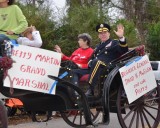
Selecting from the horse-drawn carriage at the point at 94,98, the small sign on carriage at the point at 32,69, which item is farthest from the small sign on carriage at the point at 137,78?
the small sign on carriage at the point at 32,69

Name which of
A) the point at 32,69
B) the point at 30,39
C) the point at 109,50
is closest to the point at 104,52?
the point at 109,50

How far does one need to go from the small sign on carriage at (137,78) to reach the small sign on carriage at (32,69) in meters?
1.40

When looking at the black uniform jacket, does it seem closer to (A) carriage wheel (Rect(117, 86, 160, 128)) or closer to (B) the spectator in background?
(A) carriage wheel (Rect(117, 86, 160, 128))

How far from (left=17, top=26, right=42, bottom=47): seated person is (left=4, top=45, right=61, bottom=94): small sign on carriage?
0.58 ft

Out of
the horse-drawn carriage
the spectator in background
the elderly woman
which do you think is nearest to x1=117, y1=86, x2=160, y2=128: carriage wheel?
the horse-drawn carriage

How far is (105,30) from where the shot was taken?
23.1 feet

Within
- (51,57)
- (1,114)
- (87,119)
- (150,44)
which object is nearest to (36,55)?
(51,57)

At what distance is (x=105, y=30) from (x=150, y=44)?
17019mm

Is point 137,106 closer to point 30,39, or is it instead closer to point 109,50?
point 109,50

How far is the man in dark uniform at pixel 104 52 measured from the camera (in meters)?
6.62

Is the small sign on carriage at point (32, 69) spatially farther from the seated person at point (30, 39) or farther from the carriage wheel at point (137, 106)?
the carriage wheel at point (137, 106)

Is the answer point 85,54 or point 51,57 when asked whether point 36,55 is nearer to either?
point 51,57

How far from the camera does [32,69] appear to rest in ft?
18.1

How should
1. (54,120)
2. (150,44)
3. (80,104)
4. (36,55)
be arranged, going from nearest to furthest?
(36,55)
(80,104)
(54,120)
(150,44)
